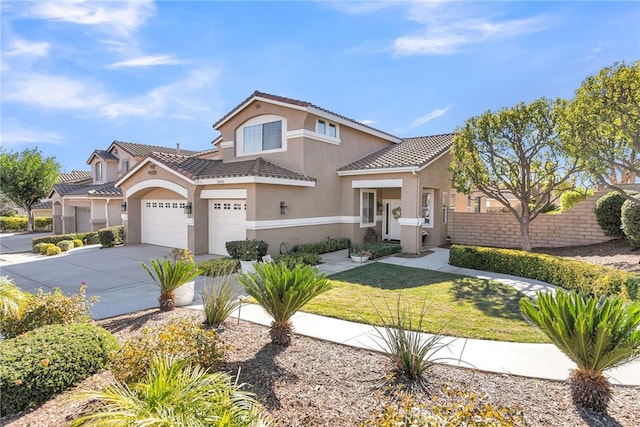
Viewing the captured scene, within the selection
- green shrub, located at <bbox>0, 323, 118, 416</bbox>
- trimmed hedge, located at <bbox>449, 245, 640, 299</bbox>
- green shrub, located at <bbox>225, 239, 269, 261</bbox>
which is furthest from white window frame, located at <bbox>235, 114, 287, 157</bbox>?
green shrub, located at <bbox>0, 323, 118, 416</bbox>

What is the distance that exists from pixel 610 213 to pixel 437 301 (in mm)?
11280

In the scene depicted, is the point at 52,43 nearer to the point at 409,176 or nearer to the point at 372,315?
the point at 372,315

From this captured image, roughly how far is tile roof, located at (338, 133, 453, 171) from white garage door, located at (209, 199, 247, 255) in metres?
5.90

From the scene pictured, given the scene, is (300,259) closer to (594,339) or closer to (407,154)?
(407,154)

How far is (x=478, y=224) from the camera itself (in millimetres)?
18234

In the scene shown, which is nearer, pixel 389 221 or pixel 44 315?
pixel 44 315

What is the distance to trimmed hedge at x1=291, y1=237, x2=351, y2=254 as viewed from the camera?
604 inches

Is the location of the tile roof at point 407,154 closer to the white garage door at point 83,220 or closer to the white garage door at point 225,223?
the white garage door at point 225,223

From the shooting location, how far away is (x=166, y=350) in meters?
4.47

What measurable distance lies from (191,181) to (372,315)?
11276 mm

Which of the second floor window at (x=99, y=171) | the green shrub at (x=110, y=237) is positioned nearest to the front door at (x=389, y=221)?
the green shrub at (x=110, y=237)

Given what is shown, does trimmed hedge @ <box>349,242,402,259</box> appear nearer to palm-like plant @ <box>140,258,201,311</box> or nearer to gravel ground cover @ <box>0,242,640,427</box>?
palm-like plant @ <box>140,258,201,311</box>

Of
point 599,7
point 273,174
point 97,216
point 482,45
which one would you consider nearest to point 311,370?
point 273,174

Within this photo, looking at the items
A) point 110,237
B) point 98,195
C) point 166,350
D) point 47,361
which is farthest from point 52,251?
point 166,350
